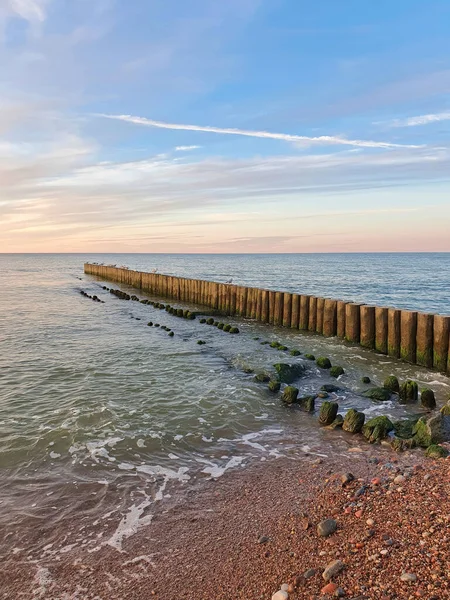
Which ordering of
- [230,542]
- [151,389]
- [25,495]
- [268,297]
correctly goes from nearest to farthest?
[230,542]
[25,495]
[151,389]
[268,297]

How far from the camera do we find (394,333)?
46.2ft

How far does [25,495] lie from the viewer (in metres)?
6.20

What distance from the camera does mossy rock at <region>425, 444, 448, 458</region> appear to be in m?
6.75

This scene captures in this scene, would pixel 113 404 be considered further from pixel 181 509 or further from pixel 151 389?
pixel 181 509

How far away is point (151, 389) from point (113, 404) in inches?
48.5

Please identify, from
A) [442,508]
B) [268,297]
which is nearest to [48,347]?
[268,297]

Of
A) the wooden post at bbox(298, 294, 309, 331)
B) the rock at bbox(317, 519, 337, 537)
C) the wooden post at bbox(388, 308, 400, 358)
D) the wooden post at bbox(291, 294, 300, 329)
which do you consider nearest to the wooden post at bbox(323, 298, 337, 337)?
the wooden post at bbox(298, 294, 309, 331)

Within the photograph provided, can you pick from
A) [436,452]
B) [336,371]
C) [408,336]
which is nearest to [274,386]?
[336,371]

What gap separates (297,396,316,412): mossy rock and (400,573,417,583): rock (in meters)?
5.55

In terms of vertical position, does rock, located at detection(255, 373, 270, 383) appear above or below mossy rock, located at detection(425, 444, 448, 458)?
below

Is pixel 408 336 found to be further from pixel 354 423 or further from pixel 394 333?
pixel 354 423

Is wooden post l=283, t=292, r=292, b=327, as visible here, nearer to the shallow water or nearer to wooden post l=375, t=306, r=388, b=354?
the shallow water

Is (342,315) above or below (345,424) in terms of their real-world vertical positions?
above

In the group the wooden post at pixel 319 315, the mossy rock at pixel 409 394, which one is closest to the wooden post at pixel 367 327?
Result: the wooden post at pixel 319 315
